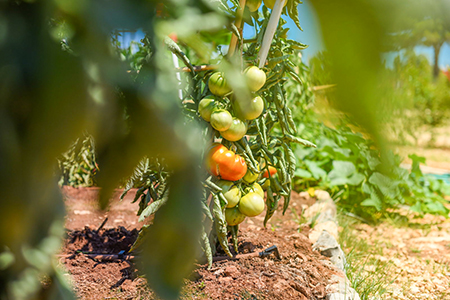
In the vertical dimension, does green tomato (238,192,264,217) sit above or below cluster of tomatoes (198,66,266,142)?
below

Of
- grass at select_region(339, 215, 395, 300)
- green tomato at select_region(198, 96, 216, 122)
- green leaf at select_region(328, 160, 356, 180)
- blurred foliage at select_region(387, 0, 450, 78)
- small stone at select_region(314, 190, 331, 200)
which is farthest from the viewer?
green leaf at select_region(328, 160, 356, 180)

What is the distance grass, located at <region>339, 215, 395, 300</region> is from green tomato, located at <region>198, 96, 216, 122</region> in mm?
969

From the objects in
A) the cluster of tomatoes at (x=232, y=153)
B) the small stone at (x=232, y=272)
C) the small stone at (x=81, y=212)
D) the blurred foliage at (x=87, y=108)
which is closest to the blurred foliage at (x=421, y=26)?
the blurred foliage at (x=87, y=108)

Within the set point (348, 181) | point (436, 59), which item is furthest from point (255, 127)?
point (348, 181)

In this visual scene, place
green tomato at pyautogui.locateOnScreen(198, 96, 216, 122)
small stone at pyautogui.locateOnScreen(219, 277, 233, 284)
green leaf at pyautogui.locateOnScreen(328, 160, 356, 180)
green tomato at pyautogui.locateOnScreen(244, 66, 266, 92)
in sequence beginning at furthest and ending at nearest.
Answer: green leaf at pyautogui.locateOnScreen(328, 160, 356, 180), small stone at pyautogui.locateOnScreen(219, 277, 233, 284), green tomato at pyautogui.locateOnScreen(198, 96, 216, 122), green tomato at pyautogui.locateOnScreen(244, 66, 266, 92)

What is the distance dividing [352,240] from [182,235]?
7.53 ft

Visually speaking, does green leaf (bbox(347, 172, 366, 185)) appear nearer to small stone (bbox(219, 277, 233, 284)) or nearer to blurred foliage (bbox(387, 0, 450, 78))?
small stone (bbox(219, 277, 233, 284))

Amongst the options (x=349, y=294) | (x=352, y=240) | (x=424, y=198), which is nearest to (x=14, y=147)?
(x=349, y=294)

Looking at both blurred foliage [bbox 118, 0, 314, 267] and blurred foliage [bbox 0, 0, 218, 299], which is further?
blurred foliage [bbox 118, 0, 314, 267]

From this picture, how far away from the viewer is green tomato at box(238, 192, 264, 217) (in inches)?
51.4

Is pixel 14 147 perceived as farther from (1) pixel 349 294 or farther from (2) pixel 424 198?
(2) pixel 424 198

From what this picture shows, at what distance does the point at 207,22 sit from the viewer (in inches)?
8.5

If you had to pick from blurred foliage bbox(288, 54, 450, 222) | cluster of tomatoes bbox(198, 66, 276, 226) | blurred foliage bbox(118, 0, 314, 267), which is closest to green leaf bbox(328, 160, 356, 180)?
blurred foliage bbox(288, 54, 450, 222)

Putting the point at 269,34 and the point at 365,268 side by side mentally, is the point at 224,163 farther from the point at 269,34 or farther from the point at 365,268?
the point at 365,268
